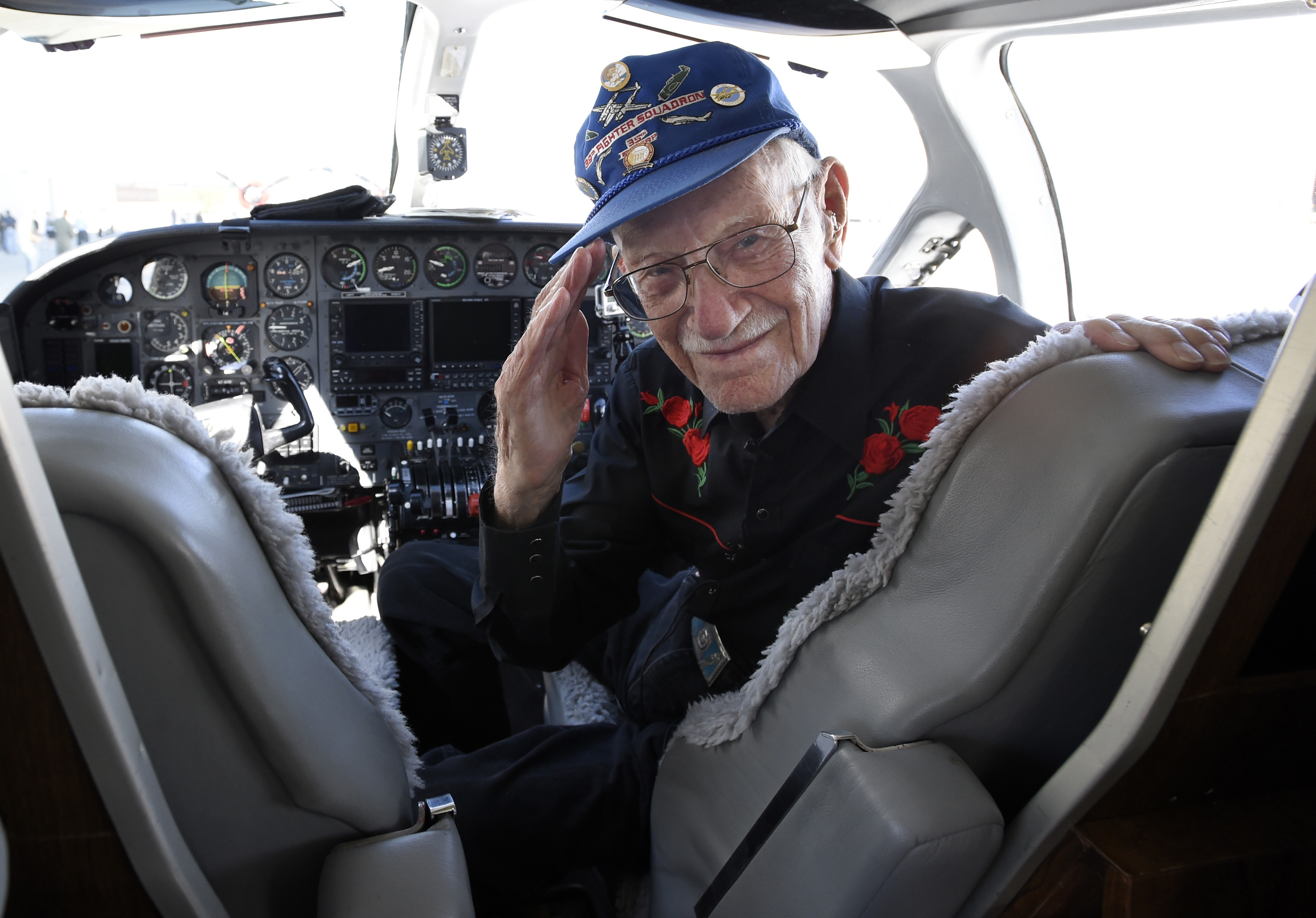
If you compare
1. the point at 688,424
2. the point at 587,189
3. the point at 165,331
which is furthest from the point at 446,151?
the point at 688,424

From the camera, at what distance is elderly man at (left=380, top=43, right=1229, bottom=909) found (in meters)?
1.08

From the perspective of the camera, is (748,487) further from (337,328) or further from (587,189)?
(337,328)

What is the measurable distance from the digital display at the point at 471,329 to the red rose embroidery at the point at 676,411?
2.21 metres

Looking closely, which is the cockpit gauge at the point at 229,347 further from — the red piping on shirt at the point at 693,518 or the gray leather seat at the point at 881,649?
the gray leather seat at the point at 881,649

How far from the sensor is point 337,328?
335 centimetres

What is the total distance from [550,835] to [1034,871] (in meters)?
0.60

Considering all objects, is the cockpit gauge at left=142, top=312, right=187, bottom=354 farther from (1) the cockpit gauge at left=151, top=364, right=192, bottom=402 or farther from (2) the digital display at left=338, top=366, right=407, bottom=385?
(2) the digital display at left=338, top=366, right=407, bottom=385

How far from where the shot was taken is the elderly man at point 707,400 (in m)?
1.08

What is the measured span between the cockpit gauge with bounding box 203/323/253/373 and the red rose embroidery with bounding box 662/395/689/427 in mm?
2533

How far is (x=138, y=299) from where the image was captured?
3158mm

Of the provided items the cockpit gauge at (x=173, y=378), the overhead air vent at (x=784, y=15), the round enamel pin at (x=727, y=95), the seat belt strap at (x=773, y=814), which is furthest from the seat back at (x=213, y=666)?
the cockpit gauge at (x=173, y=378)

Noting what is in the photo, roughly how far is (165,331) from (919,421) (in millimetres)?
3087

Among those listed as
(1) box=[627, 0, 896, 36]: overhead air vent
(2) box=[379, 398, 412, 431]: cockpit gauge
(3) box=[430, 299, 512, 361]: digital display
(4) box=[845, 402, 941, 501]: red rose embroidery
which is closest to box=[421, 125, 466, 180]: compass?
(3) box=[430, 299, 512, 361]: digital display

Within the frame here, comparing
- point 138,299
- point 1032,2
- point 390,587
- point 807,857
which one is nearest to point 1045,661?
point 807,857
